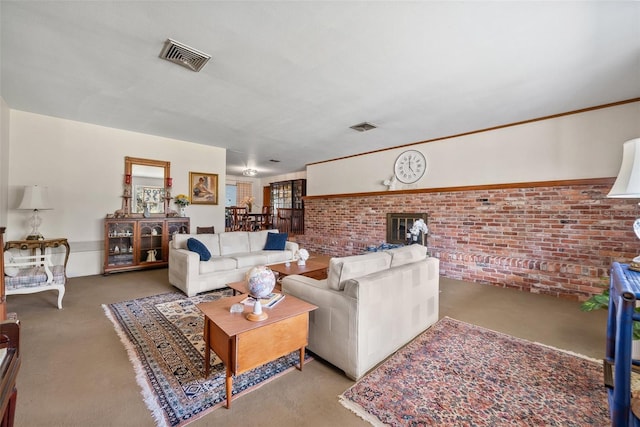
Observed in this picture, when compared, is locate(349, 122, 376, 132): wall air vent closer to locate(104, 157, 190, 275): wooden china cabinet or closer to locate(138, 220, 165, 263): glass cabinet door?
locate(104, 157, 190, 275): wooden china cabinet

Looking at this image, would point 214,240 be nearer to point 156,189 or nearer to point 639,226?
point 156,189

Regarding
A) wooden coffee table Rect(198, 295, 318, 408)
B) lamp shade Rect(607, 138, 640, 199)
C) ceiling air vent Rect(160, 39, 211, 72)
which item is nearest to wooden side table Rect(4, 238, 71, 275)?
ceiling air vent Rect(160, 39, 211, 72)

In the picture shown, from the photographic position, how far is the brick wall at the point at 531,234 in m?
3.33

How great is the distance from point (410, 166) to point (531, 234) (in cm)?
228

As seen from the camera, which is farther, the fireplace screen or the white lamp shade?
the fireplace screen

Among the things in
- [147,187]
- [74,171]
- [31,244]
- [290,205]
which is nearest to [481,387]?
[31,244]

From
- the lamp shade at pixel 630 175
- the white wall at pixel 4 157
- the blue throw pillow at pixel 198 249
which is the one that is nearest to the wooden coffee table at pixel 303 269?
the blue throw pillow at pixel 198 249

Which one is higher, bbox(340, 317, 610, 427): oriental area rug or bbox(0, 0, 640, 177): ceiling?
bbox(0, 0, 640, 177): ceiling

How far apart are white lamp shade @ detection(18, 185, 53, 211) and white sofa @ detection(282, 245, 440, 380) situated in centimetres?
393

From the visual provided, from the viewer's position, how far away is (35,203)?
3.68 metres

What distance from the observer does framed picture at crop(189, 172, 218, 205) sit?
5531 mm

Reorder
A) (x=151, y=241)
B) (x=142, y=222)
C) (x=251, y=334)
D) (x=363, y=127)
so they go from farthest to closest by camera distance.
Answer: (x=151, y=241), (x=142, y=222), (x=363, y=127), (x=251, y=334)

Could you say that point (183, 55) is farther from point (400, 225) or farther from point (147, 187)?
point (400, 225)

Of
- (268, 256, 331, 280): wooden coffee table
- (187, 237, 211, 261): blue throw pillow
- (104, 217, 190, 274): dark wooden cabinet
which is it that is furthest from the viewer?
(104, 217, 190, 274): dark wooden cabinet
